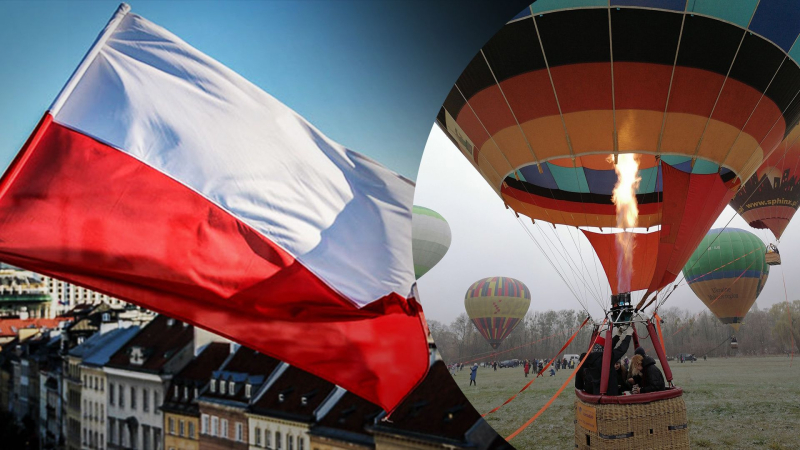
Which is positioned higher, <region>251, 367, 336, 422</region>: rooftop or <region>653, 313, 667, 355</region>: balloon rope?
<region>653, 313, 667, 355</region>: balloon rope

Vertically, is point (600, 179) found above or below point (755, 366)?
above

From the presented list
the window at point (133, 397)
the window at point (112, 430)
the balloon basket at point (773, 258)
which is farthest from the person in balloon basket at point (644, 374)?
the window at point (112, 430)

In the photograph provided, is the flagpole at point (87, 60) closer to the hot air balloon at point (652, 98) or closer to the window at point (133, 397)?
the hot air balloon at point (652, 98)

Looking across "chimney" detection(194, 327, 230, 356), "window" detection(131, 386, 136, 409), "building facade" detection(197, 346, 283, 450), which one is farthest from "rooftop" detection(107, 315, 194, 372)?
"building facade" detection(197, 346, 283, 450)

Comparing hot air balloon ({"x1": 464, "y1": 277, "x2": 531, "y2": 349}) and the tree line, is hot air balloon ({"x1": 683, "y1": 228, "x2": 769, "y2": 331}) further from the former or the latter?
hot air balloon ({"x1": 464, "y1": 277, "x2": 531, "y2": 349})

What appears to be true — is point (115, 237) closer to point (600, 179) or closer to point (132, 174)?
point (132, 174)

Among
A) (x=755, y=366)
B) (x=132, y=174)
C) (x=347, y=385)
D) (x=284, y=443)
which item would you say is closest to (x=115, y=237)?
(x=132, y=174)
